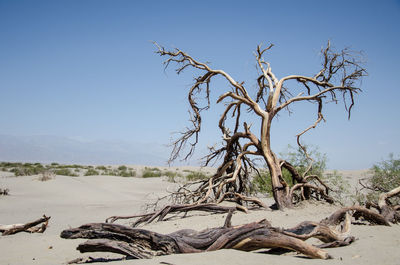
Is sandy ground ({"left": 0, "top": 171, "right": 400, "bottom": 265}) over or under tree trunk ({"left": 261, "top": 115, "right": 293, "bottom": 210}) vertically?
under

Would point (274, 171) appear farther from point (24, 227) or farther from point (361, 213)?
point (24, 227)

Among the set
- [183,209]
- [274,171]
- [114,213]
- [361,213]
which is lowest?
[114,213]

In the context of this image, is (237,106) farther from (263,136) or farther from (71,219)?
(71,219)

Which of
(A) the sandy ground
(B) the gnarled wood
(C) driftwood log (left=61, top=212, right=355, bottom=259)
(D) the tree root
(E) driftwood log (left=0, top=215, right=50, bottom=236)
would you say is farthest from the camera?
(D) the tree root

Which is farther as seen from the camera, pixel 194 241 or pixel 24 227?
pixel 24 227

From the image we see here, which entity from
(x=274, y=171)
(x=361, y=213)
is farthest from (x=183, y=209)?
(x=361, y=213)

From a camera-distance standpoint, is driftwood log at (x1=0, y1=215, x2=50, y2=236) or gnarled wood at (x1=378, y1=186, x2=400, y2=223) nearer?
gnarled wood at (x1=378, y1=186, x2=400, y2=223)

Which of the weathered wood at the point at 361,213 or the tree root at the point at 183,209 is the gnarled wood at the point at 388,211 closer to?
the weathered wood at the point at 361,213

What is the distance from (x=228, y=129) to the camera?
965cm

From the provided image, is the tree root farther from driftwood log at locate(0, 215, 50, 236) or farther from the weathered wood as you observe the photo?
the weathered wood

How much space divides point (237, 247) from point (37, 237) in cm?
406

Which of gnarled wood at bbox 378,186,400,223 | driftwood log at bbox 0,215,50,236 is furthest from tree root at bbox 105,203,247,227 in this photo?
gnarled wood at bbox 378,186,400,223

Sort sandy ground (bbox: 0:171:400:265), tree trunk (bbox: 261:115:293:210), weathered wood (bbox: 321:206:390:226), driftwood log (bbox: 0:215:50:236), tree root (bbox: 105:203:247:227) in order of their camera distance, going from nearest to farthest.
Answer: sandy ground (bbox: 0:171:400:265), weathered wood (bbox: 321:206:390:226), driftwood log (bbox: 0:215:50:236), tree root (bbox: 105:203:247:227), tree trunk (bbox: 261:115:293:210)

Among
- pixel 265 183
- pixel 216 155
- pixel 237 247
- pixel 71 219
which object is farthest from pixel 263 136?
pixel 71 219
